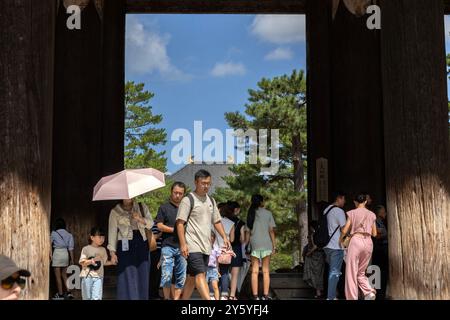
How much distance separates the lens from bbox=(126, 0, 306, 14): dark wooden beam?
17141mm

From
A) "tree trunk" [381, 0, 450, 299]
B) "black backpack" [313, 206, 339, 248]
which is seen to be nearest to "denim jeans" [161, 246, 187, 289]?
"black backpack" [313, 206, 339, 248]

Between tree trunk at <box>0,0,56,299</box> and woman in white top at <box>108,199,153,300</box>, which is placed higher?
tree trunk at <box>0,0,56,299</box>

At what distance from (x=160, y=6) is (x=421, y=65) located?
10.7 m

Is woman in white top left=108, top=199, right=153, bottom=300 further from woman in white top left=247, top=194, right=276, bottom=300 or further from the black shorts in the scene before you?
woman in white top left=247, top=194, right=276, bottom=300

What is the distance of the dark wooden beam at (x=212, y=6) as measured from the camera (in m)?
17.1

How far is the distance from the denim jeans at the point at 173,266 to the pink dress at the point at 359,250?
2152 mm

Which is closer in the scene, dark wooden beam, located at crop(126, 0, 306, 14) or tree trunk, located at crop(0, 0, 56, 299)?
tree trunk, located at crop(0, 0, 56, 299)

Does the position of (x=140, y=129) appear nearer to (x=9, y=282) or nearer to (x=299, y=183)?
(x=299, y=183)

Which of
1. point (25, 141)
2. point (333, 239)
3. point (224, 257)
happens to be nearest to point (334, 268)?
point (333, 239)

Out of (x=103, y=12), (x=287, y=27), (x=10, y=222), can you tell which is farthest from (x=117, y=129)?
(x=287, y=27)

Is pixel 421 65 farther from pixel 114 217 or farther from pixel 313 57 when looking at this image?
pixel 313 57

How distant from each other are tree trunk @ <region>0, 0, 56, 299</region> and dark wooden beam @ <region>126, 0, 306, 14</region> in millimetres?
9694

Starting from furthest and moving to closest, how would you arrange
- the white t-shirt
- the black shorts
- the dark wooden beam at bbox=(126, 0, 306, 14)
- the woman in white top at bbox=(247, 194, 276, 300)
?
1. the dark wooden beam at bbox=(126, 0, 306, 14)
2. the woman in white top at bbox=(247, 194, 276, 300)
3. the white t-shirt
4. the black shorts
